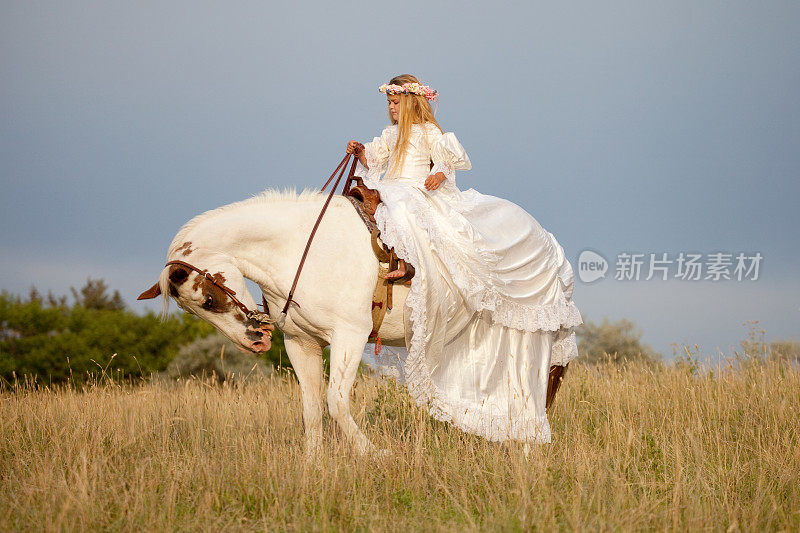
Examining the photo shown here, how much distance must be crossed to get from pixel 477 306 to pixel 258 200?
6.17 ft

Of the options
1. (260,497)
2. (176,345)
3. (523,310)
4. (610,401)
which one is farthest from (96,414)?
(176,345)

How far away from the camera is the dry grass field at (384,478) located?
4.10 m

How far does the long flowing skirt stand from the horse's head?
1.10 m

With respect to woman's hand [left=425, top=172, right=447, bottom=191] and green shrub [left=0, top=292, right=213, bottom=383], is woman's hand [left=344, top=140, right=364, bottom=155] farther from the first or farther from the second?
green shrub [left=0, top=292, right=213, bottom=383]

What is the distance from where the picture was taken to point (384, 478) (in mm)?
4754

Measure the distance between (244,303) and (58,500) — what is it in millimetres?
1693

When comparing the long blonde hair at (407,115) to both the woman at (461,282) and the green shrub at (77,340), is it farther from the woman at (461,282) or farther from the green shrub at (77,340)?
the green shrub at (77,340)

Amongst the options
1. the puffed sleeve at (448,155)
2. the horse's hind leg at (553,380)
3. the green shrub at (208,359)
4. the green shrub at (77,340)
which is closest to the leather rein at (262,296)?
the puffed sleeve at (448,155)

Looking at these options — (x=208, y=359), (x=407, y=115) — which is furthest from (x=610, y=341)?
(x=407, y=115)

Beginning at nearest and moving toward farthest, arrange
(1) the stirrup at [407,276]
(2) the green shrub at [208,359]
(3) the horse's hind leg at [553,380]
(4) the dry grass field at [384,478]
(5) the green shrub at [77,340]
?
(4) the dry grass field at [384,478]
(1) the stirrup at [407,276]
(3) the horse's hind leg at [553,380]
(2) the green shrub at [208,359]
(5) the green shrub at [77,340]

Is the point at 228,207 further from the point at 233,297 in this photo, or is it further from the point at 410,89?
the point at 410,89

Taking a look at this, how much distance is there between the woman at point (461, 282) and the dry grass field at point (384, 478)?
1.26ft

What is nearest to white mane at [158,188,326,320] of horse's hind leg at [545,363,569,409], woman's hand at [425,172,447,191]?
woman's hand at [425,172,447,191]

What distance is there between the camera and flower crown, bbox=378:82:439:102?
224 inches
